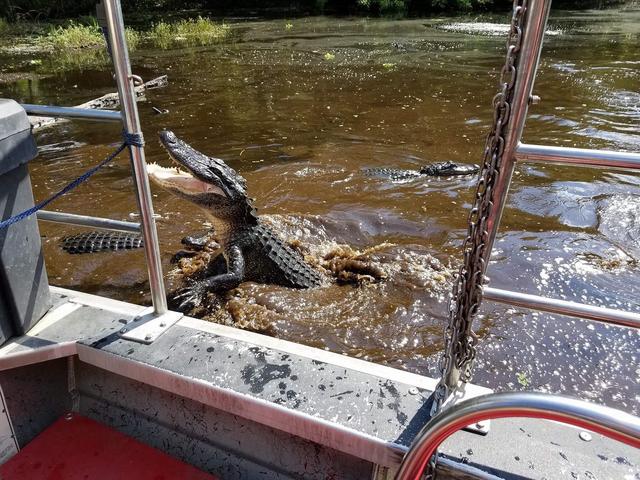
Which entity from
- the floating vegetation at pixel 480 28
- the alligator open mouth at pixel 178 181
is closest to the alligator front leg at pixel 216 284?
the alligator open mouth at pixel 178 181

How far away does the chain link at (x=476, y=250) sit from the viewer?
106 centimetres

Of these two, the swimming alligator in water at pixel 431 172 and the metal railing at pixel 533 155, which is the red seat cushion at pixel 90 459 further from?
the swimming alligator in water at pixel 431 172

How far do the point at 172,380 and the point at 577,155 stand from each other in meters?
1.40

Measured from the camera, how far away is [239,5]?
3347 centimetres

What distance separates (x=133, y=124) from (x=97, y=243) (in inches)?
115

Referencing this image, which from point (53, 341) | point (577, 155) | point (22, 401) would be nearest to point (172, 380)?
point (53, 341)

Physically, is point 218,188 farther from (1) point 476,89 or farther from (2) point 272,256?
(1) point 476,89

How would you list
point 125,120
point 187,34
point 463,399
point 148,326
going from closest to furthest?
point 463,399 → point 125,120 → point 148,326 → point 187,34

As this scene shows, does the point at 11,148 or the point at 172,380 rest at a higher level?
the point at 11,148

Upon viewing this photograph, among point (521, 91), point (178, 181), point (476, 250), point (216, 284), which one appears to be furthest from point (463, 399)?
point (178, 181)

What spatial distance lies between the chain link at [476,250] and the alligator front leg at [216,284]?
2.31 metres

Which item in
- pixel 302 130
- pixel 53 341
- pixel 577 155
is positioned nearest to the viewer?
pixel 577 155

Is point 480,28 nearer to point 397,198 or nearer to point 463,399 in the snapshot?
point 397,198

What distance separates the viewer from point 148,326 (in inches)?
72.1
